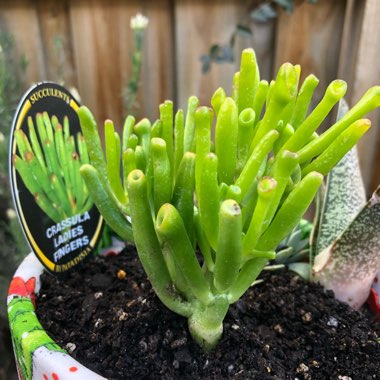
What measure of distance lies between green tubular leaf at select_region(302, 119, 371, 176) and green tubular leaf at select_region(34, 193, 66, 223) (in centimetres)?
28

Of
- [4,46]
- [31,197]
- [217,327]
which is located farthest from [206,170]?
[4,46]

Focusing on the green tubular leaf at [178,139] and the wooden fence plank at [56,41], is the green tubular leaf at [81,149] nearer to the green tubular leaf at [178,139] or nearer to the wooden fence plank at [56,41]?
the green tubular leaf at [178,139]

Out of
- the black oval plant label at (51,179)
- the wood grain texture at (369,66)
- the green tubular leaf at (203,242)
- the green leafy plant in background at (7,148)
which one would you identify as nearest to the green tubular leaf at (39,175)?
the black oval plant label at (51,179)

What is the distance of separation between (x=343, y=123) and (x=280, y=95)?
2.1 inches

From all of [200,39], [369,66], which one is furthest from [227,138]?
[200,39]

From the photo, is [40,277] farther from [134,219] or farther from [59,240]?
[134,219]

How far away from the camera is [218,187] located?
1.00 feet

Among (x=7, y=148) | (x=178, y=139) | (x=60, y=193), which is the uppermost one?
(x=178, y=139)

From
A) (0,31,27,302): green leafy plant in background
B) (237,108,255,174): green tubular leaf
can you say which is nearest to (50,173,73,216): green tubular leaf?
(237,108,255,174): green tubular leaf

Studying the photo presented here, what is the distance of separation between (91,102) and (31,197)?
2.48 ft

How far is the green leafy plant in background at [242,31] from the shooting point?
103cm

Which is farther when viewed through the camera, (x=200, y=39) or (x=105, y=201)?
(x=200, y=39)

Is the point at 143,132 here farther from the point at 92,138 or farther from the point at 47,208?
the point at 47,208

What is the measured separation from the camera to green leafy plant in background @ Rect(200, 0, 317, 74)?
40.6 inches
